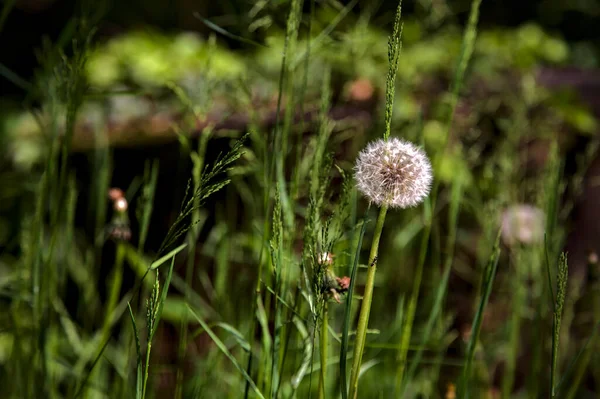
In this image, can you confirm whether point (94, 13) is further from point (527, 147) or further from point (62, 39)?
point (527, 147)

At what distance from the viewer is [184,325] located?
3.00ft

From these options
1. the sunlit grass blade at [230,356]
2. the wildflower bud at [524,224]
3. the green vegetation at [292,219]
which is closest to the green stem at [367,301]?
the green vegetation at [292,219]

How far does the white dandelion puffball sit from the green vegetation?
2cm

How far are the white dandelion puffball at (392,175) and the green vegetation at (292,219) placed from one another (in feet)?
0.08

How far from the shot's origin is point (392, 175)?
2.00 feet

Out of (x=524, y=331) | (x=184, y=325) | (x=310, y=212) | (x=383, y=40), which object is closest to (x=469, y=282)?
(x=524, y=331)

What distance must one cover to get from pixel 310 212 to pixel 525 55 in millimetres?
2335

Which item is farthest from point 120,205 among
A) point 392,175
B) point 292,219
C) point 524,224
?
point 524,224

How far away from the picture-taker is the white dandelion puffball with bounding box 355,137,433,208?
1.97 feet

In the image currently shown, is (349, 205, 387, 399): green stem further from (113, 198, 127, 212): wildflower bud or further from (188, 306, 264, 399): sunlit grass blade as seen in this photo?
A: (113, 198, 127, 212): wildflower bud

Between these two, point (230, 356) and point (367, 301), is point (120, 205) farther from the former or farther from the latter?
point (367, 301)

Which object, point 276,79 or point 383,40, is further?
point 383,40

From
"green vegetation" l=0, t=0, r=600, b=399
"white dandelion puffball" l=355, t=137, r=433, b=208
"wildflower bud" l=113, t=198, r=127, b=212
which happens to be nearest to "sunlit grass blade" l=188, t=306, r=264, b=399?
"green vegetation" l=0, t=0, r=600, b=399

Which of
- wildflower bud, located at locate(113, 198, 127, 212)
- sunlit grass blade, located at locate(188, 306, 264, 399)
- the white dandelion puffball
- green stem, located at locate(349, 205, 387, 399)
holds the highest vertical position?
the white dandelion puffball
